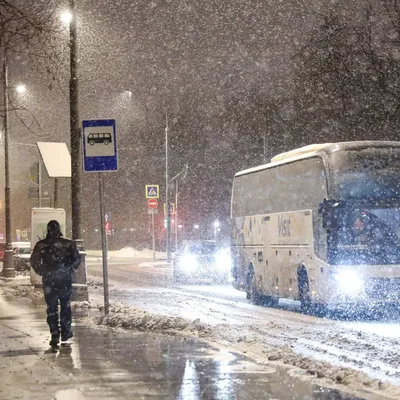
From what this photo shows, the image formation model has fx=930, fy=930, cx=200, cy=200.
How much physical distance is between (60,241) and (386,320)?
8.09 m

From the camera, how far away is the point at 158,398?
8359mm

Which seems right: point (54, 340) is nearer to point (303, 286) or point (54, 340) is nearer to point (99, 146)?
point (99, 146)

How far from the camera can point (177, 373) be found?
32.4ft

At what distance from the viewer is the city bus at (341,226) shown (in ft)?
60.1

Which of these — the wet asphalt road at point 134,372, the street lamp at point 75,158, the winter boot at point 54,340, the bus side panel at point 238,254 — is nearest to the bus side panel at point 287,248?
the bus side panel at point 238,254

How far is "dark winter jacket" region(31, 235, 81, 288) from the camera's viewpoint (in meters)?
12.7

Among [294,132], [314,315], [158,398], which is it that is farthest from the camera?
[294,132]

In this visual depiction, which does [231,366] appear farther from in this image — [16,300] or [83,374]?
[16,300]

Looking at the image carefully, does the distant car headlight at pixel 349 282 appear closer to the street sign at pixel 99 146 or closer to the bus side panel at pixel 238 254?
the street sign at pixel 99 146

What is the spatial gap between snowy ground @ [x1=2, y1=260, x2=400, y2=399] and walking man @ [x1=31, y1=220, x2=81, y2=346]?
6.59 feet

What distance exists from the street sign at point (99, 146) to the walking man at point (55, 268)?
3.18 metres

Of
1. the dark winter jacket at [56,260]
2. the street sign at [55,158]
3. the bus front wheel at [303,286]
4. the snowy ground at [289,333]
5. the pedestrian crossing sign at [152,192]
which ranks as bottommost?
the snowy ground at [289,333]

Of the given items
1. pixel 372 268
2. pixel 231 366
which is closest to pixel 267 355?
pixel 231 366

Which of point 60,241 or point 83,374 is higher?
point 60,241
